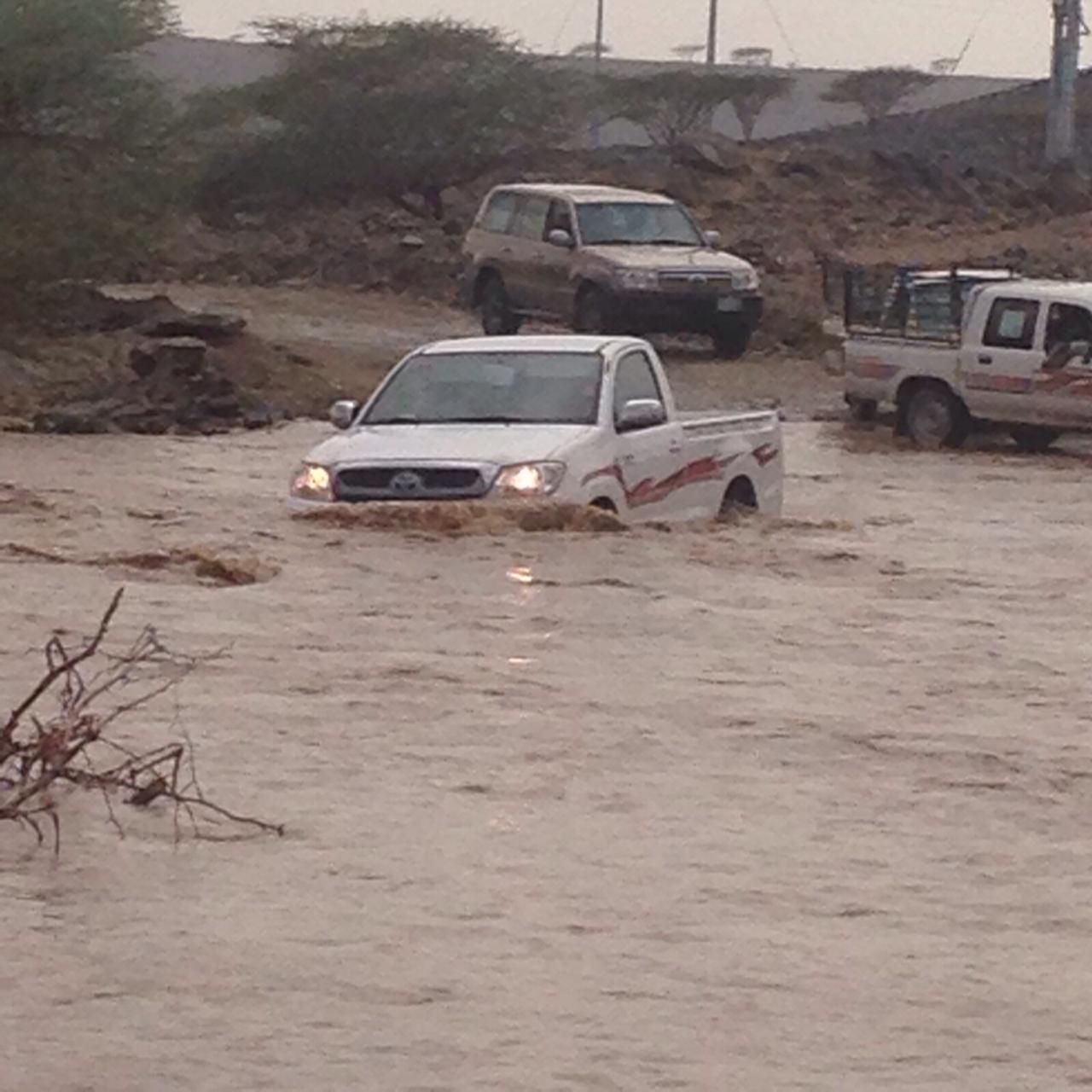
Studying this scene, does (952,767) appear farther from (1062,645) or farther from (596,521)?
(596,521)

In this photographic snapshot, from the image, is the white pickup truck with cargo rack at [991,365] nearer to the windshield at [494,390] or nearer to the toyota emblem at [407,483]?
the windshield at [494,390]

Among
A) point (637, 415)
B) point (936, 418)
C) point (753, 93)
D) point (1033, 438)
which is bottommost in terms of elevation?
point (1033, 438)

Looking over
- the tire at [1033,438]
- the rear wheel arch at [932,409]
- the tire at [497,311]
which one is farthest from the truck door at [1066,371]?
the tire at [497,311]

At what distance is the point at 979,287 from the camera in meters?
23.2

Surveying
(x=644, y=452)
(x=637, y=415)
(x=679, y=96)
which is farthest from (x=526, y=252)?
(x=679, y=96)

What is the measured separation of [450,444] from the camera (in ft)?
45.8

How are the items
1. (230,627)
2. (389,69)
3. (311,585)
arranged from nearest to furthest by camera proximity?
(230,627)
(311,585)
(389,69)

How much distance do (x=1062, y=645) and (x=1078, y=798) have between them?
3.38m

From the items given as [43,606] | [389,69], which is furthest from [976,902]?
[389,69]

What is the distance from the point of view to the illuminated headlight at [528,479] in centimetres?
1358

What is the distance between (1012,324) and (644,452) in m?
9.19

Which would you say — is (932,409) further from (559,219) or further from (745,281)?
(559,219)

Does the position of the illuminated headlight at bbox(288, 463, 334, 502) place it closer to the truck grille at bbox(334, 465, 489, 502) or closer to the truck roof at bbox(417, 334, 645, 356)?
the truck grille at bbox(334, 465, 489, 502)

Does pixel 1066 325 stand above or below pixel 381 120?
below
